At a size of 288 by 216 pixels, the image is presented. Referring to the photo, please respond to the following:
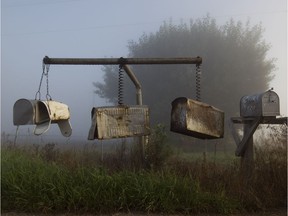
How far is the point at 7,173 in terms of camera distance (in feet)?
18.3

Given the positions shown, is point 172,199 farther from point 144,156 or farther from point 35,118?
point 35,118

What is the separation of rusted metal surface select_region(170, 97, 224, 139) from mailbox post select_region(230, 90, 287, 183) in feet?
2.76

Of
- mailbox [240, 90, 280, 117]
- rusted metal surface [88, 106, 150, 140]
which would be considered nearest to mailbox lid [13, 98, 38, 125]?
rusted metal surface [88, 106, 150, 140]

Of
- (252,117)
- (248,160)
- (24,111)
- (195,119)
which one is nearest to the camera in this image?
(24,111)

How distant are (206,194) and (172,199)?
1.63ft

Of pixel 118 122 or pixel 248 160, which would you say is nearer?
pixel 118 122

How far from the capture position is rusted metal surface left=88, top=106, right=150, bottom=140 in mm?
4984

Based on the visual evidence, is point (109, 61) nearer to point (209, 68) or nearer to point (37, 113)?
point (37, 113)

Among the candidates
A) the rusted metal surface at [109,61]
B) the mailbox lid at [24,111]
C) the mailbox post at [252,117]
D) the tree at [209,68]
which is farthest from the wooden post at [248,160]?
the tree at [209,68]

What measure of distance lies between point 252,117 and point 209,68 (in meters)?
18.1

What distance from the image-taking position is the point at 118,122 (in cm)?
516

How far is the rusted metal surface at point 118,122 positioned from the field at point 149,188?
64 cm

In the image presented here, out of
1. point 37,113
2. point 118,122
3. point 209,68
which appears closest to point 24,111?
point 37,113

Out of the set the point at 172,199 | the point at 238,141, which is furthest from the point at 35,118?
the point at 238,141
